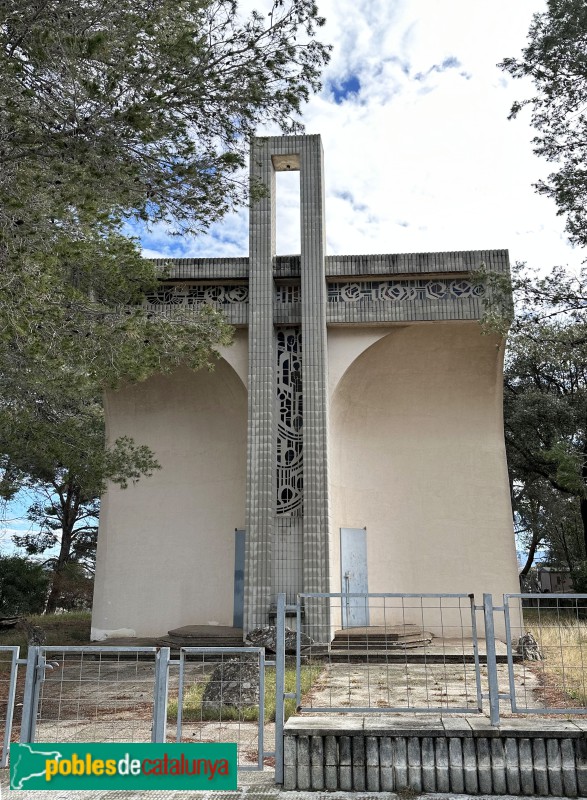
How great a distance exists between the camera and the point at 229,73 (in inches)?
249

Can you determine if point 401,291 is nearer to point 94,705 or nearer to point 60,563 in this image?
point 94,705

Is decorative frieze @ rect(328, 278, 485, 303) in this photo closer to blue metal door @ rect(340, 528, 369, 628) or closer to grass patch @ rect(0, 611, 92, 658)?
blue metal door @ rect(340, 528, 369, 628)

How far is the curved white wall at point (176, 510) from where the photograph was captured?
13.4 metres

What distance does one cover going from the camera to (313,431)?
1197cm

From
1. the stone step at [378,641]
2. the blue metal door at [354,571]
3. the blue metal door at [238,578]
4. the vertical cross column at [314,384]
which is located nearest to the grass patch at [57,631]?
the blue metal door at [238,578]

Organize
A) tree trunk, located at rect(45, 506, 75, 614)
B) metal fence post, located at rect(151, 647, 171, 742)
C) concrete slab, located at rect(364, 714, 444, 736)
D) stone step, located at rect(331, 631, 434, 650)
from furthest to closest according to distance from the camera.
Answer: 1. tree trunk, located at rect(45, 506, 75, 614)
2. stone step, located at rect(331, 631, 434, 650)
3. metal fence post, located at rect(151, 647, 171, 742)
4. concrete slab, located at rect(364, 714, 444, 736)

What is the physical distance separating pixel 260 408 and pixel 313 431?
1.03 metres

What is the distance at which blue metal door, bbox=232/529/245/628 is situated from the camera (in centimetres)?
1304

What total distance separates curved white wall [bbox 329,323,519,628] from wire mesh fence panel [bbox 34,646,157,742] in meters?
5.26

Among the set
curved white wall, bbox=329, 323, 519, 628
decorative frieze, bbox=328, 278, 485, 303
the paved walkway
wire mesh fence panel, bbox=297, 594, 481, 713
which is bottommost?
the paved walkway

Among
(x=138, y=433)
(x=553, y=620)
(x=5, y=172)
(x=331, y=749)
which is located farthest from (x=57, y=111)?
(x=553, y=620)

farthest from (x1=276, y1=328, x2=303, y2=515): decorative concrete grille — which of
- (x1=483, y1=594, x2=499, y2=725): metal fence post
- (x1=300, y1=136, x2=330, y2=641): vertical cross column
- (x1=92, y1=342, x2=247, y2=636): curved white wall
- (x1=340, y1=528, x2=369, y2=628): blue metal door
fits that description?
(x1=483, y1=594, x2=499, y2=725): metal fence post

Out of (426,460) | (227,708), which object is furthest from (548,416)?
(227,708)

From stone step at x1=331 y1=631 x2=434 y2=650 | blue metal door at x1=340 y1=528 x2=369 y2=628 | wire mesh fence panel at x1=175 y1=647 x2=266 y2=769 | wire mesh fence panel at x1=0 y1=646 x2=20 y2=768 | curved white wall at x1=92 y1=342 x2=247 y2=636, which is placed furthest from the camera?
curved white wall at x1=92 y1=342 x2=247 y2=636
